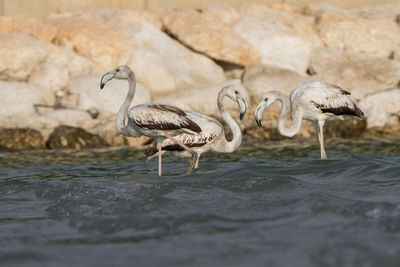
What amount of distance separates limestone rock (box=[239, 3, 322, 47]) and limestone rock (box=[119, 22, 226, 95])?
11.3 feet

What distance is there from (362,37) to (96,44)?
929 centimetres

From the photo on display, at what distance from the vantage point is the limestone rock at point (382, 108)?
1566 cm

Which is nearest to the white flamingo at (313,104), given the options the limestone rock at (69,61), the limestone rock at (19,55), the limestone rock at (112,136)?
the limestone rock at (112,136)

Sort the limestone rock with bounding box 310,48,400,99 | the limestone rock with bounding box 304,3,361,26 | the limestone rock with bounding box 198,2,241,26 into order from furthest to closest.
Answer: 1. the limestone rock with bounding box 304,3,361,26
2. the limestone rock with bounding box 198,2,241,26
3. the limestone rock with bounding box 310,48,400,99

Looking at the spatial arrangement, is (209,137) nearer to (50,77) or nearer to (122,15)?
(50,77)

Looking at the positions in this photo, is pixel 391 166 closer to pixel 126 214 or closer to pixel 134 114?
pixel 134 114

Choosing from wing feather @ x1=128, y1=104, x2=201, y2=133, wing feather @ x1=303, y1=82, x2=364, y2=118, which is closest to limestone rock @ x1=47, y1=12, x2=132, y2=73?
wing feather @ x1=303, y1=82, x2=364, y2=118

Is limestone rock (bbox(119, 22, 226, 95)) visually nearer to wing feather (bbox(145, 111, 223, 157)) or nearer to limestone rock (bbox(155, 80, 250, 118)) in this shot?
limestone rock (bbox(155, 80, 250, 118))

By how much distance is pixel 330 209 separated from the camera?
19.4 feet

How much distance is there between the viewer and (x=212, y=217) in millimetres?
5863

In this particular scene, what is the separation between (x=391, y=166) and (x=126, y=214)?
4.31 m

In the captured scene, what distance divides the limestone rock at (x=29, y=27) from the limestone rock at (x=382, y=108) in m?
9.11

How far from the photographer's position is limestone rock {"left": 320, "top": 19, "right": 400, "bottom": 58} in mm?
21031

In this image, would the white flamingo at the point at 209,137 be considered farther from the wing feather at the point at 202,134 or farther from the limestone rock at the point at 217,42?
the limestone rock at the point at 217,42
